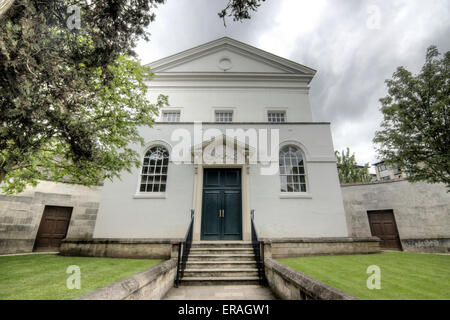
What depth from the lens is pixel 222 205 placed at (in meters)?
8.48

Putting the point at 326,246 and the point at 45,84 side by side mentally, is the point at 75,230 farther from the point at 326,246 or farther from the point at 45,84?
the point at 326,246

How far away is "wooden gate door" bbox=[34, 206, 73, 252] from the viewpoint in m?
9.76

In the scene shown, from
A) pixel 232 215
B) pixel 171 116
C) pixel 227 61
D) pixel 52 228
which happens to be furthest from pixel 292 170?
pixel 52 228

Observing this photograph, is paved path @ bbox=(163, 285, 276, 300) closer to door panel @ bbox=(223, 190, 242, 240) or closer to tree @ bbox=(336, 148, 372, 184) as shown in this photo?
door panel @ bbox=(223, 190, 242, 240)

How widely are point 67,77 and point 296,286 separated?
241 inches

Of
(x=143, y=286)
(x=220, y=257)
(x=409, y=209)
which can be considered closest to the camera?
(x=143, y=286)

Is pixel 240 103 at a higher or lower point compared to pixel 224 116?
higher

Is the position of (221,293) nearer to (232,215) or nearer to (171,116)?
(232,215)

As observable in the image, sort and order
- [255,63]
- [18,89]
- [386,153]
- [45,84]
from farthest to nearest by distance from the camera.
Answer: [255,63] < [386,153] < [45,84] < [18,89]

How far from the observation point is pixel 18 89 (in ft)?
10.9

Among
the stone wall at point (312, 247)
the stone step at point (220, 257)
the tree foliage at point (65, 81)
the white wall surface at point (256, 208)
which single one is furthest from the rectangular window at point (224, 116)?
the stone step at point (220, 257)

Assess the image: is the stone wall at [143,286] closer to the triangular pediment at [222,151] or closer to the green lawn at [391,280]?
the green lawn at [391,280]
